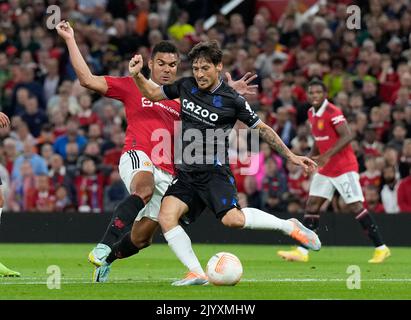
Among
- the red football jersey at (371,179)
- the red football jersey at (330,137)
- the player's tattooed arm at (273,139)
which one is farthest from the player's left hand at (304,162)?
the red football jersey at (371,179)

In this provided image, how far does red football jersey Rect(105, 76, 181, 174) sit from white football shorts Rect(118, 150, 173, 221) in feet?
0.26

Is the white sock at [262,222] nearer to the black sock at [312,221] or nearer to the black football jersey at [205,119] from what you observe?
the black football jersey at [205,119]

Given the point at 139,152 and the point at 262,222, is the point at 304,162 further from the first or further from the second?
the point at 139,152

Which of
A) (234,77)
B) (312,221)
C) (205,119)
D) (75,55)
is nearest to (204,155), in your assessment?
(205,119)

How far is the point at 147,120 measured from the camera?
12281mm

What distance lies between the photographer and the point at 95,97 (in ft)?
77.9

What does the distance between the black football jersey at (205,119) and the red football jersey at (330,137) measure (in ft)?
16.8

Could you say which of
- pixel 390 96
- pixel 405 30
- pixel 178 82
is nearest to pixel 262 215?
pixel 178 82

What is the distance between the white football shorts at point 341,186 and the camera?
53.6 ft

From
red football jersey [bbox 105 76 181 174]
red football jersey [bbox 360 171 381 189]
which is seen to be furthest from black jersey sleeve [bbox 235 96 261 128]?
red football jersey [bbox 360 171 381 189]

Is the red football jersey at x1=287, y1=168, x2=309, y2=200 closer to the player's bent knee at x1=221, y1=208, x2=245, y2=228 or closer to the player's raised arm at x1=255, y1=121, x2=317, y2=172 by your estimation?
the player's raised arm at x1=255, y1=121, x2=317, y2=172

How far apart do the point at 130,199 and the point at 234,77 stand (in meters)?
11.9

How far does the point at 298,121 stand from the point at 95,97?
4.54 metres

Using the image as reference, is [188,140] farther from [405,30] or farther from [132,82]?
[405,30]
